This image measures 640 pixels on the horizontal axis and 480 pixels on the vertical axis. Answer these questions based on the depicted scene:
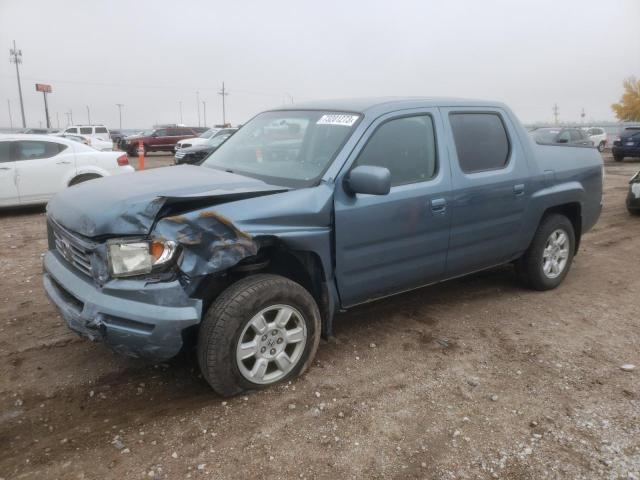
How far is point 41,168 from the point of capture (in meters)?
9.30

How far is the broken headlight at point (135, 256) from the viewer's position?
2801 mm

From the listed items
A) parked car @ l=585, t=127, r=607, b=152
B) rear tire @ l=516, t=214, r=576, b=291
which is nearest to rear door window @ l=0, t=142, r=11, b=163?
rear tire @ l=516, t=214, r=576, b=291

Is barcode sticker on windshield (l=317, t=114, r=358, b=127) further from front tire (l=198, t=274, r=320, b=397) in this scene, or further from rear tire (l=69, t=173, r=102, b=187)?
rear tire (l=69, t=173, r=102, b=187)

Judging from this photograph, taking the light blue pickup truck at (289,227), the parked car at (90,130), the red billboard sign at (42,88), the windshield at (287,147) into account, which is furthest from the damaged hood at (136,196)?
the red billboard sign at (42,88)

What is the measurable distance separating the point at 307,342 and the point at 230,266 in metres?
0.77

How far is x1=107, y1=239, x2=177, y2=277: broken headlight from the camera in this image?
110 inches

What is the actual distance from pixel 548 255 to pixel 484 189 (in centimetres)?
138

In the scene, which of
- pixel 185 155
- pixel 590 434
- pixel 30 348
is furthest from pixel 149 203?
pixel 185 155

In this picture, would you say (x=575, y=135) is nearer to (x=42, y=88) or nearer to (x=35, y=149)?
(x=35, y=149)

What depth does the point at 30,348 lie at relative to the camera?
12.5 feet

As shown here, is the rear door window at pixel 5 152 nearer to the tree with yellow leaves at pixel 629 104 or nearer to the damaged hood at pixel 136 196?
the damaged hood at pixel 136 196

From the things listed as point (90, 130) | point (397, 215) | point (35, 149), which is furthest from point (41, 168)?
point (90, 130)

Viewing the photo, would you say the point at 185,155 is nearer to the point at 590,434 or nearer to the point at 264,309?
the point at 264,309

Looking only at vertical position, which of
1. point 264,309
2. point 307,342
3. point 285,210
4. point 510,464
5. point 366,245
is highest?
point 285,210
